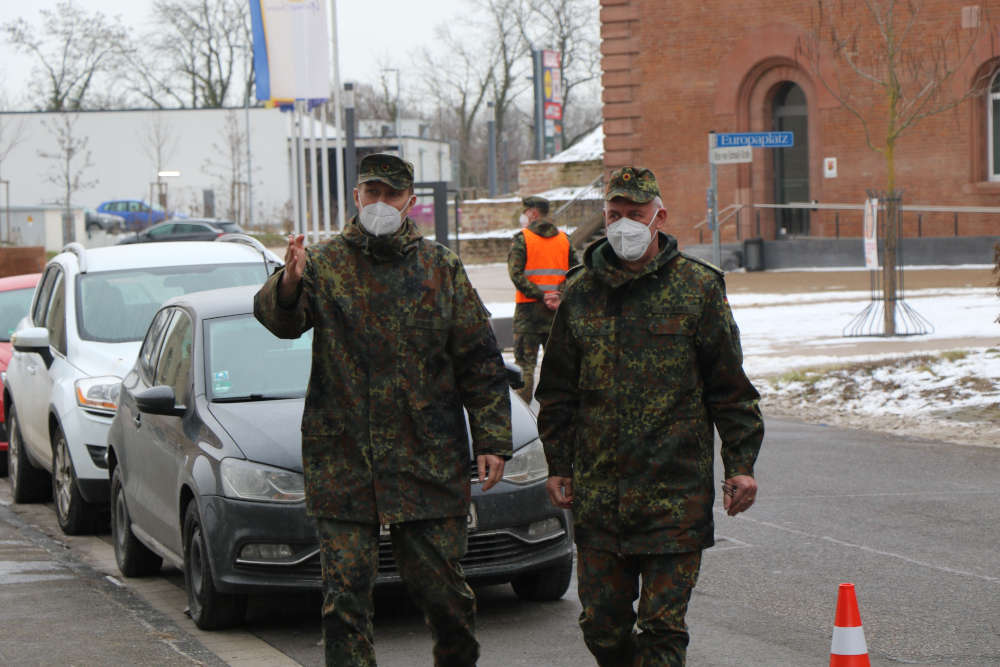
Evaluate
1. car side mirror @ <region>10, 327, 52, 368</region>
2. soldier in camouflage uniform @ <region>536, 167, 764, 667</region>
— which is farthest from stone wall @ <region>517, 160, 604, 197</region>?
soldier in camouflage uniform @ <region>536, 167, 764, 667</region>

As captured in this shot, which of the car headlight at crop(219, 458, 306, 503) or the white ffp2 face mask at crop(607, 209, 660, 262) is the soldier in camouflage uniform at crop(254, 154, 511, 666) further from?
the car headlight at crop(219, 458, 306, 503)

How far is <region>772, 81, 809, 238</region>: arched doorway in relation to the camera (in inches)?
1361

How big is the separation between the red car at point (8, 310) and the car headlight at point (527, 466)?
7094mm

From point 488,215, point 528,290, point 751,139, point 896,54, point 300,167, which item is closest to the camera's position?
point 528,290

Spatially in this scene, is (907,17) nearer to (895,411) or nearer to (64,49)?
(895,411)

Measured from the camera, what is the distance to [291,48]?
2630 cm

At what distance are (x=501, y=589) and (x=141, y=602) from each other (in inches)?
71.0

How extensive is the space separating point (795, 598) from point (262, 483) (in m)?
2.56

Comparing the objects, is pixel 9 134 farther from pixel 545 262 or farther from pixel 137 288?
pixel 137 288

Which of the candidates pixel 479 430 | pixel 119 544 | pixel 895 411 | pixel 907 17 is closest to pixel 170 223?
pixel 907 17

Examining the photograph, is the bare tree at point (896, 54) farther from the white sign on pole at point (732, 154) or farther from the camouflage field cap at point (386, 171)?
the camouflage field cap at point (386, 171)

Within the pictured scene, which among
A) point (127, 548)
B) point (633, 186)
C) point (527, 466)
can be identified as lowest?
point (127, 548)

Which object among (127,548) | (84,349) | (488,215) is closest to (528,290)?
(84,349)

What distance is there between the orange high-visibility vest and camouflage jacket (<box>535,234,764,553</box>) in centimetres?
846
